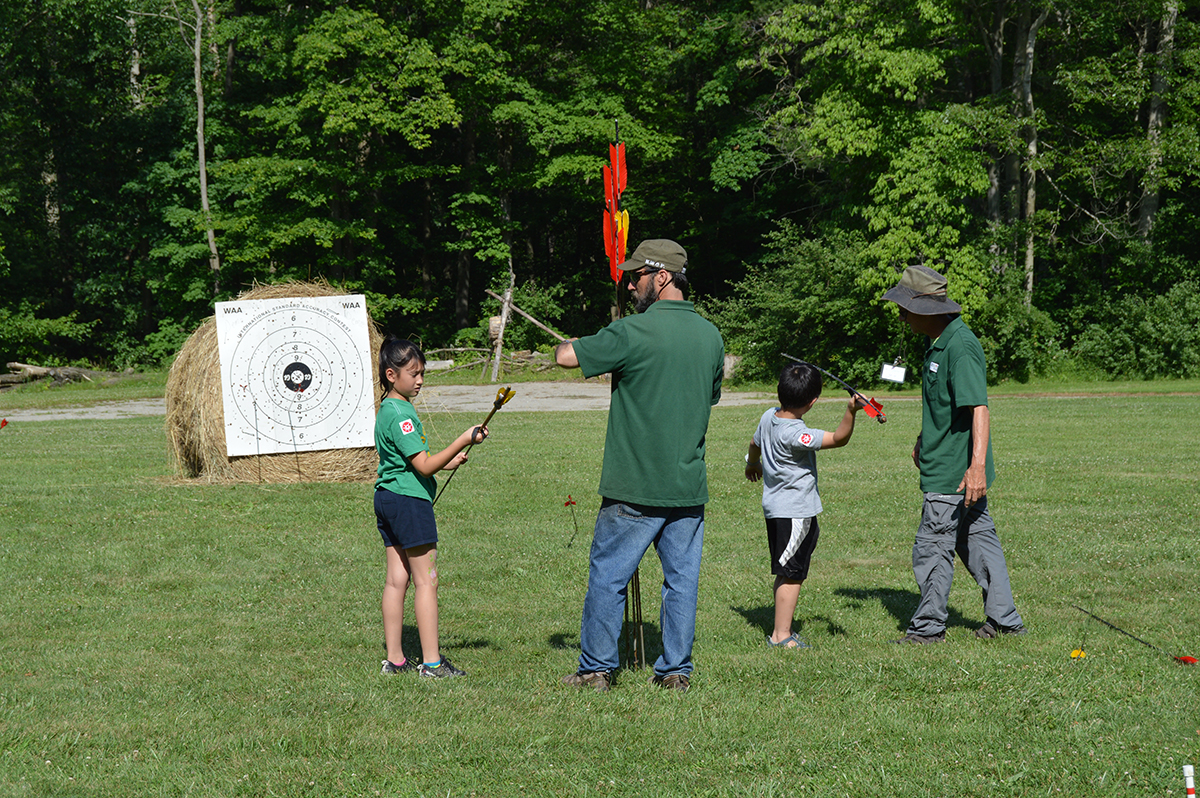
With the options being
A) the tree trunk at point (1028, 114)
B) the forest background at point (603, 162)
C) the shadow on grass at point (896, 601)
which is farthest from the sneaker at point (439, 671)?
the tree trunk at point (1028, 114)

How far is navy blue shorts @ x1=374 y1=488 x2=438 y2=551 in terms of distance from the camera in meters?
5.23

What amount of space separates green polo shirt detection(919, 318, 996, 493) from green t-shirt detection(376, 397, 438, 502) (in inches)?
109

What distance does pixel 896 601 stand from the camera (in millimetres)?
6961

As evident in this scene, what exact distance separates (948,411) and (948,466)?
0.31 meters

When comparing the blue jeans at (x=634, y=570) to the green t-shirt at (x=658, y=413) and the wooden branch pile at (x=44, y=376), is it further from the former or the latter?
the wooden branch pile at (x=44, y=376)

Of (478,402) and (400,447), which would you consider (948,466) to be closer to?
(400,447)

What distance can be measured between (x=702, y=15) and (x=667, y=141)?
7.58m

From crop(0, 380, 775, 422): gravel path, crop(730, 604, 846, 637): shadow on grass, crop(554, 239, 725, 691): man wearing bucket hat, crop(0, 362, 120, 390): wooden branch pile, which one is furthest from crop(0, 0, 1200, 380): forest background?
crop(554, 239, 725, 691): man wearing bucket hat

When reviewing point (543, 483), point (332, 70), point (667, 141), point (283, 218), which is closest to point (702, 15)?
point (667, 141)

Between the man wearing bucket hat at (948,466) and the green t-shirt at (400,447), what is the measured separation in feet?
8.79

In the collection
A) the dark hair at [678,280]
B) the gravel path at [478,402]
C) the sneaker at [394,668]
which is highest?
the dark hair at [678,280]

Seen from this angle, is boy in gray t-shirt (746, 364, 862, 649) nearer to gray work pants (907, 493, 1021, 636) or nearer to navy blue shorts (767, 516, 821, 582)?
navy blue shorts (767, 516, 821, 582)

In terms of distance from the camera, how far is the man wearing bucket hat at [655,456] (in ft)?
15.9

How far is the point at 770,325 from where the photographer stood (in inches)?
1204
